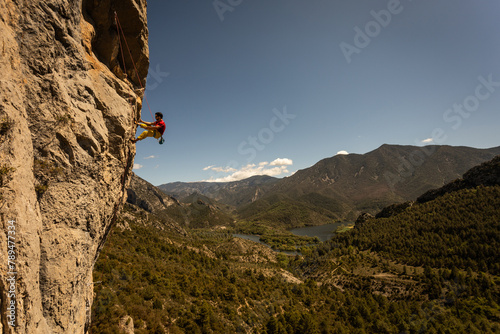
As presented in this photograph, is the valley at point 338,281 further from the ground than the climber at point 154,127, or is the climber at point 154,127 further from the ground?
the climber at point 154,127

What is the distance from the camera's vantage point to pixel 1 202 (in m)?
3.49

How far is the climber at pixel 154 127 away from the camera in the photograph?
29.3 feet

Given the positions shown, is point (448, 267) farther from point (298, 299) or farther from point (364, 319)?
point (298, 299)

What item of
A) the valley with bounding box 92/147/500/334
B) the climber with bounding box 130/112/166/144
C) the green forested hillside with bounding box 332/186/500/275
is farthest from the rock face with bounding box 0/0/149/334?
the green forested hillside with bounding box 332/186/500/275

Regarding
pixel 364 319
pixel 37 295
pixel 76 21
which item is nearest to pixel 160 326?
pixel 37 295

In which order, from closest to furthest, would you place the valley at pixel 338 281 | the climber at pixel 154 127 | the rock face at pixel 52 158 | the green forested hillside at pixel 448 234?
the rock face at pixel 52 158 → the climber at pixel 154 127 → the valley at pixel 338 281 → the green forested hillside at pixel 448 234

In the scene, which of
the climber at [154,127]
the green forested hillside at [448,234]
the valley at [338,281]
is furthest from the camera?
the green forested hillside at [448,234]

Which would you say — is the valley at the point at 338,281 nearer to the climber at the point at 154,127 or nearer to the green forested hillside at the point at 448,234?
the green forested hillside at the point at 448,234

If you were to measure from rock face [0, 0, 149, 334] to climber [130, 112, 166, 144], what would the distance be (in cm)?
174

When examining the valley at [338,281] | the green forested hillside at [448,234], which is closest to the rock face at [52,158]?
the valley at [338,281]

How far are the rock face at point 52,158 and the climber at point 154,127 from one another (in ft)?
5.71

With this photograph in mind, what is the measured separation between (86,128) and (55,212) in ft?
7.74

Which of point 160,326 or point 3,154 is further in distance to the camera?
point 160,326

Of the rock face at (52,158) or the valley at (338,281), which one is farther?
the valley at (338,281)
